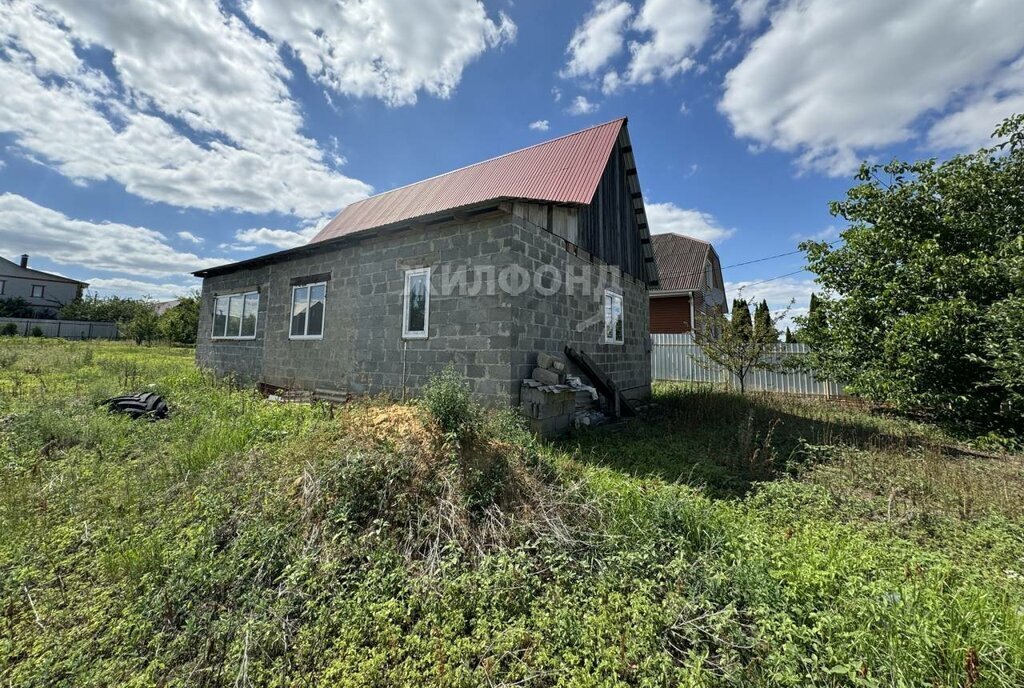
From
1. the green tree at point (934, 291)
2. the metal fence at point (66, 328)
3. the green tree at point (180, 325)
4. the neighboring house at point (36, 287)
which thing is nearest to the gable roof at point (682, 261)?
the green tree at point (934, 291)

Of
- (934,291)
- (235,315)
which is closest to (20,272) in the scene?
(235,315)

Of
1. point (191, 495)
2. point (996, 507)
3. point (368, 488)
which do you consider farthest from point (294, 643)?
point (996, 507)

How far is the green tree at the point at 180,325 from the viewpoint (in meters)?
27.8

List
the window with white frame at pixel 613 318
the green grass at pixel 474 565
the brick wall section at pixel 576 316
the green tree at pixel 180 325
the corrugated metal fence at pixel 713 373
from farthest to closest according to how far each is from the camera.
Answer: the green tree at pixel 180 325 < the corrugated metal fence at pixel 713 373 < the window with white frame at pixel 613 318 < the brick wall section at pixel 576 316 < the green grass at pixel 474 565

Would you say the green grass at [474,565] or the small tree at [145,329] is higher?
the small tree at [145,329]

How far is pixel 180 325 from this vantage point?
28.0 meters

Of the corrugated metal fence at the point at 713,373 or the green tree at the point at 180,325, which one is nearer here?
the corrugated metal fence at the point at 713,373

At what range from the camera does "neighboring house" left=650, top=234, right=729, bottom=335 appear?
742 inches

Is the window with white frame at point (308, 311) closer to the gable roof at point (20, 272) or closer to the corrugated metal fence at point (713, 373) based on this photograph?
the corrugated metal fence at point (713, 373)

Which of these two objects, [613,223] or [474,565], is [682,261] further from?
[474,565]

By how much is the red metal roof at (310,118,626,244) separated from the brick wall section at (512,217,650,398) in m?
0.99

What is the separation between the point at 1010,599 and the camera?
2744 mm

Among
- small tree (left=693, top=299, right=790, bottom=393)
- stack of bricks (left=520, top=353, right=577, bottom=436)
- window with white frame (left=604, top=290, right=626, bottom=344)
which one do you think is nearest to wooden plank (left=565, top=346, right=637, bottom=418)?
stack of bricks (left=520, top=353, right=577, bottom=436)

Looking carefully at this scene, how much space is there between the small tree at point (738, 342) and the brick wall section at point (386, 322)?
9125 millimetres
